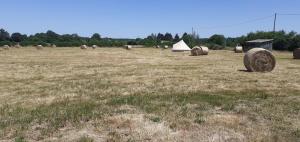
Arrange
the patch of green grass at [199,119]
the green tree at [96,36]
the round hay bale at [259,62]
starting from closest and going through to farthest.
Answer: the patch of green grass at [199,119], the round hay bale at [259,62], the green tree at [96,36]

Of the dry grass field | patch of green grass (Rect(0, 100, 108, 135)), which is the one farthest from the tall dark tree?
patch of green grass (Rect(0, 100, 108, 135))

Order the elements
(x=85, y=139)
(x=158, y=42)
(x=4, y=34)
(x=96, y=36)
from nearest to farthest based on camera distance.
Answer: (x=85, y=139) → (x=158, y=42) → (x=4, y=34) → (x=96, y=36)

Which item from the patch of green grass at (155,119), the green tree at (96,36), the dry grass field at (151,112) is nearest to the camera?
the dry grass field at (151,112)

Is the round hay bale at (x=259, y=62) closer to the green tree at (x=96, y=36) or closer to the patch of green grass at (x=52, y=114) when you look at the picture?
the patch of green grass at (x=52, y=114)

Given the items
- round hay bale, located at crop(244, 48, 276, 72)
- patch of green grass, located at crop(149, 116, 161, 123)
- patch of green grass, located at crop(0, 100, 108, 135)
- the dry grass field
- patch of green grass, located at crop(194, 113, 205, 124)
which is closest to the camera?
the dry grass field

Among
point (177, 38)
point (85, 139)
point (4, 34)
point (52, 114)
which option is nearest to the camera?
point (85, 139)

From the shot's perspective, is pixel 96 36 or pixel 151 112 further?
pixel 96 36

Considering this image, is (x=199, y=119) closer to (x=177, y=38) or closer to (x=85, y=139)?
(x=85, y=139)

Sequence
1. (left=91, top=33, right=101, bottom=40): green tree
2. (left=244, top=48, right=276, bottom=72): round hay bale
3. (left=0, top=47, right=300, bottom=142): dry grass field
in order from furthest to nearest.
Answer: (left=91, top=33, right=101, bottom=40): green tree < (left=244, top=48, right=276, bottom=72): round hay bale < (left=0, top=47, right=300, bottom=142): dry grass field

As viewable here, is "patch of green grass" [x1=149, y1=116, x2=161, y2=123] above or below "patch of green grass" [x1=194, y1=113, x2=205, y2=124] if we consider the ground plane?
above

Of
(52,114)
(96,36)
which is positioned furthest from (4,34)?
(52,114)

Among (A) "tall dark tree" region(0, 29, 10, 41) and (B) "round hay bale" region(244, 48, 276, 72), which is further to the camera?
(A) "tall dark tree" region(0, 29, 10, 41)

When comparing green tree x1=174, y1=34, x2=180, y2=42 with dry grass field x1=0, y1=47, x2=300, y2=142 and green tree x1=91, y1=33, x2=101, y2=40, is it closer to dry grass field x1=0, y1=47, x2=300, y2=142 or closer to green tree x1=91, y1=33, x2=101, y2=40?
green tree x1=91, y1=33, x2=101, y2=40

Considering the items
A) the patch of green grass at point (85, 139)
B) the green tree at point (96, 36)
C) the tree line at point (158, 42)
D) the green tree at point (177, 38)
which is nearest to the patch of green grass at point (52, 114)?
the patch of green grass at point (85, 139)
